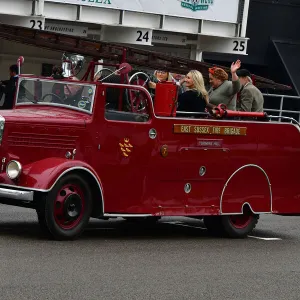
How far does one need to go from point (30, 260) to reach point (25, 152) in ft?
5.52

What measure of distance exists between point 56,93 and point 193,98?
1.84 metres

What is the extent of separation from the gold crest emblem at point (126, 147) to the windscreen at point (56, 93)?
503 millimetres

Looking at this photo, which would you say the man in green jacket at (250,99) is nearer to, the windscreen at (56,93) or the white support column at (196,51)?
the windscreen at (56,93)

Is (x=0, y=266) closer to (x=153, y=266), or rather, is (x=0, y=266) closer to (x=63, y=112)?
(x=153, y=266)

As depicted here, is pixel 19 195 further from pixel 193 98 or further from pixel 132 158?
pixel 193 98

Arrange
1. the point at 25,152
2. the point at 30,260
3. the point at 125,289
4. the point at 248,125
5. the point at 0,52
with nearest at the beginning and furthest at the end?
the point at 125,289 → the point at 30,260 → the point at 25,152 → the point at 248,125 → the point at 0,52

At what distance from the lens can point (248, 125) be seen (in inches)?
530

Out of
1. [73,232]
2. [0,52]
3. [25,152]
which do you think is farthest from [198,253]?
[0,52]

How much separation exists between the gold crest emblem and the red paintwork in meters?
0.03

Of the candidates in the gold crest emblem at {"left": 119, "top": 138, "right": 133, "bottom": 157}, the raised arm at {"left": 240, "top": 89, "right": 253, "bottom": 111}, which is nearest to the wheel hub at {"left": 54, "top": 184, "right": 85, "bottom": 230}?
the gold crest emblem at {"left": 119, "top": 138, "right": 133, "bottom": 157}

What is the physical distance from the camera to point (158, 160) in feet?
41.2

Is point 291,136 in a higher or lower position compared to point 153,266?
higher

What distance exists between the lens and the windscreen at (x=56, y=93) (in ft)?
40.1

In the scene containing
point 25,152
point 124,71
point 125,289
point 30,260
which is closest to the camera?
point 125,289
